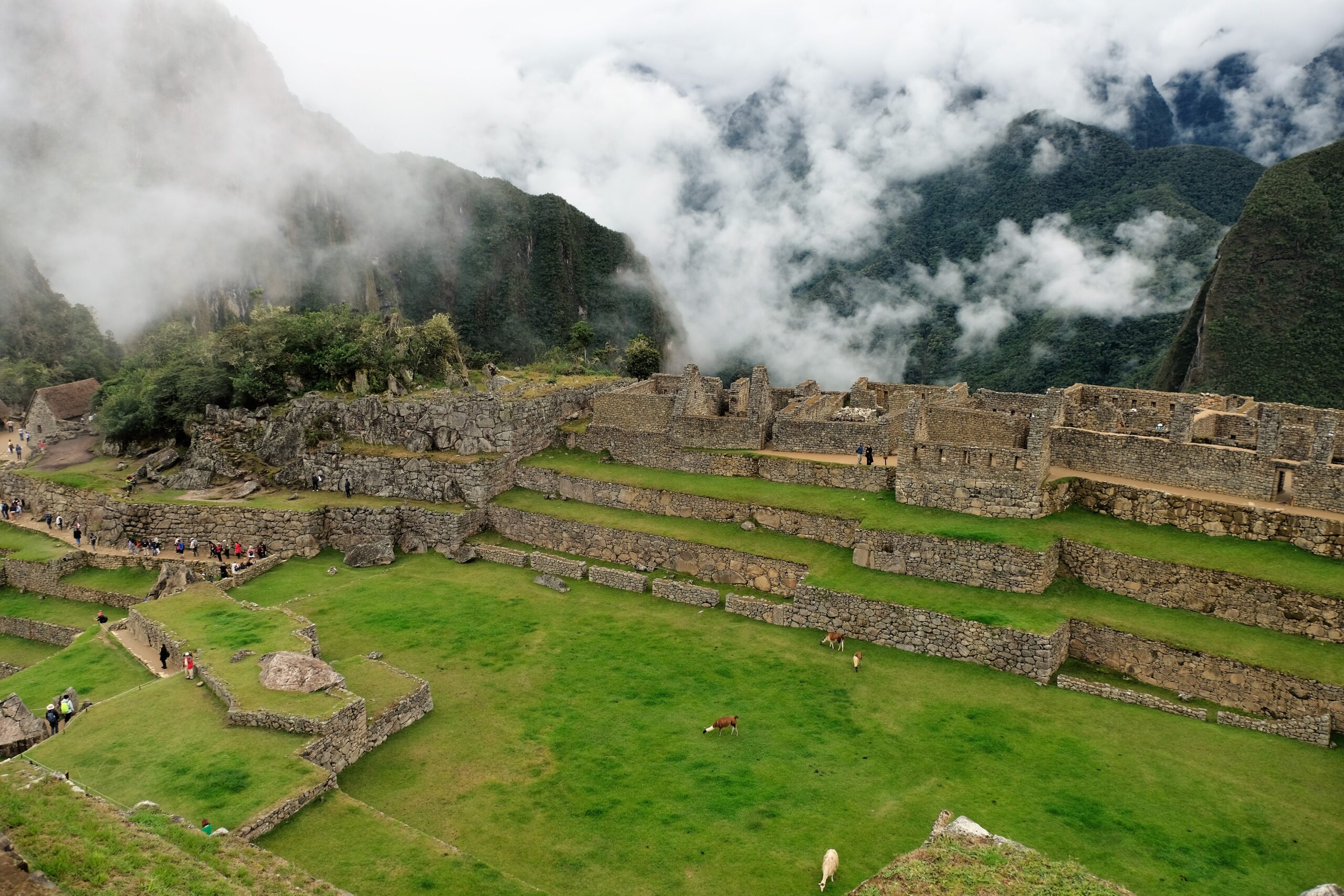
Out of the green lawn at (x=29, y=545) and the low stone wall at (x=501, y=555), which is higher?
the low stone wall at (x=501, y=555)

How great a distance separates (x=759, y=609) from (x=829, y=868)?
31.4 ft

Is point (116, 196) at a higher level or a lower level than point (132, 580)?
higher

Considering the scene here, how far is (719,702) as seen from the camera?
1662 cm

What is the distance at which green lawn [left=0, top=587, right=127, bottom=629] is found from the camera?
24.2 meters

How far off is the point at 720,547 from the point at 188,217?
195ft

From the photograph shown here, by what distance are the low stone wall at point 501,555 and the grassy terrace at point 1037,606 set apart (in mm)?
3375

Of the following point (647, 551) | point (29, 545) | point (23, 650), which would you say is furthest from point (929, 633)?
point (29, 545)

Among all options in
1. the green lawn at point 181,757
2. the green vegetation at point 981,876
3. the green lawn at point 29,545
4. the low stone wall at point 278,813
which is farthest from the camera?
the green lawn at point 29,545

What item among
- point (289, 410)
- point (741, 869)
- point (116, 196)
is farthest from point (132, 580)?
point (116, 196)

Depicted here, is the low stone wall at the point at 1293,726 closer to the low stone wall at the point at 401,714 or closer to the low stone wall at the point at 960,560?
the low stone wall at the point at 960,560

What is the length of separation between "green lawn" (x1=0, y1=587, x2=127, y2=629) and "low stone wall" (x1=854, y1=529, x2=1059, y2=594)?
22.1 m

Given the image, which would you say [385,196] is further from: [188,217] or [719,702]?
[719,702]

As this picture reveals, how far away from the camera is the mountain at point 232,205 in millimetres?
56812

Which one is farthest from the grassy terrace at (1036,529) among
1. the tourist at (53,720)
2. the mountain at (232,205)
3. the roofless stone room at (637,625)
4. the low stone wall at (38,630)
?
the mountain at (232,205)
